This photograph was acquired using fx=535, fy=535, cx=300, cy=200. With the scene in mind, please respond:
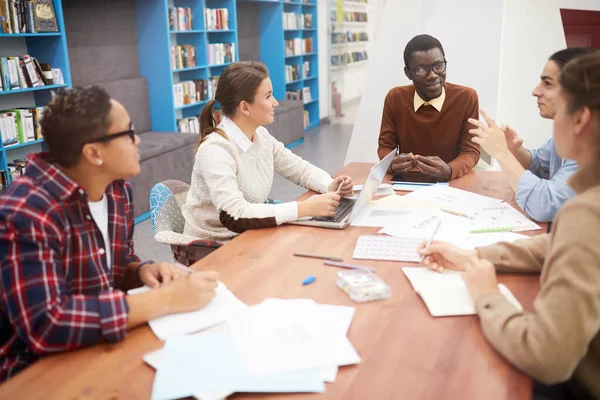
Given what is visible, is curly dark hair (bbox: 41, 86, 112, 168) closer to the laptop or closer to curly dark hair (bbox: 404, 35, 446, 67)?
the laptop

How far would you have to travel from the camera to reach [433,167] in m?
2.37

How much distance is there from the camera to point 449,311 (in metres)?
1.20

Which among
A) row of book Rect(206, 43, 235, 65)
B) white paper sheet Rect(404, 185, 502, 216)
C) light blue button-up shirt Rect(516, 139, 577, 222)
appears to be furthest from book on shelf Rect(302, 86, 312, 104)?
light blue button-up shirt Rect(516, 139, 577, 222)

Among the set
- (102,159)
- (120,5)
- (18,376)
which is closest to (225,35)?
(120,5)

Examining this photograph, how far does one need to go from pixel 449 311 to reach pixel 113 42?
471cm

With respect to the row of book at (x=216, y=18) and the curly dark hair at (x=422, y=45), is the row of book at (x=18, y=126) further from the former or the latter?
the curly dark hair at (x=422, y=45)

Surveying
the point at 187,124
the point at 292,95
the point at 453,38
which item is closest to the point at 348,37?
the point at 292,95

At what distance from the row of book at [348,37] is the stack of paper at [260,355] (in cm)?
812

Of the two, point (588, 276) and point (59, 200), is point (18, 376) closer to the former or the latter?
point (59, 200)

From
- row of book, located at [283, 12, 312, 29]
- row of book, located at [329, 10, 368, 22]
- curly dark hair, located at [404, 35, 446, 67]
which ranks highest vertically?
row of book, located at [329, 10, 368, 22]

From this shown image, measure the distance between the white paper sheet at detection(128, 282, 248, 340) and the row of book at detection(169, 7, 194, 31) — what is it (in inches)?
186

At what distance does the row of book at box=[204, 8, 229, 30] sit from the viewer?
605 centimetres

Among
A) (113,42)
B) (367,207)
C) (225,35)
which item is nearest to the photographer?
(367,207)

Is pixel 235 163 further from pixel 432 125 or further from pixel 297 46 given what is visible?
pixel 297 46
